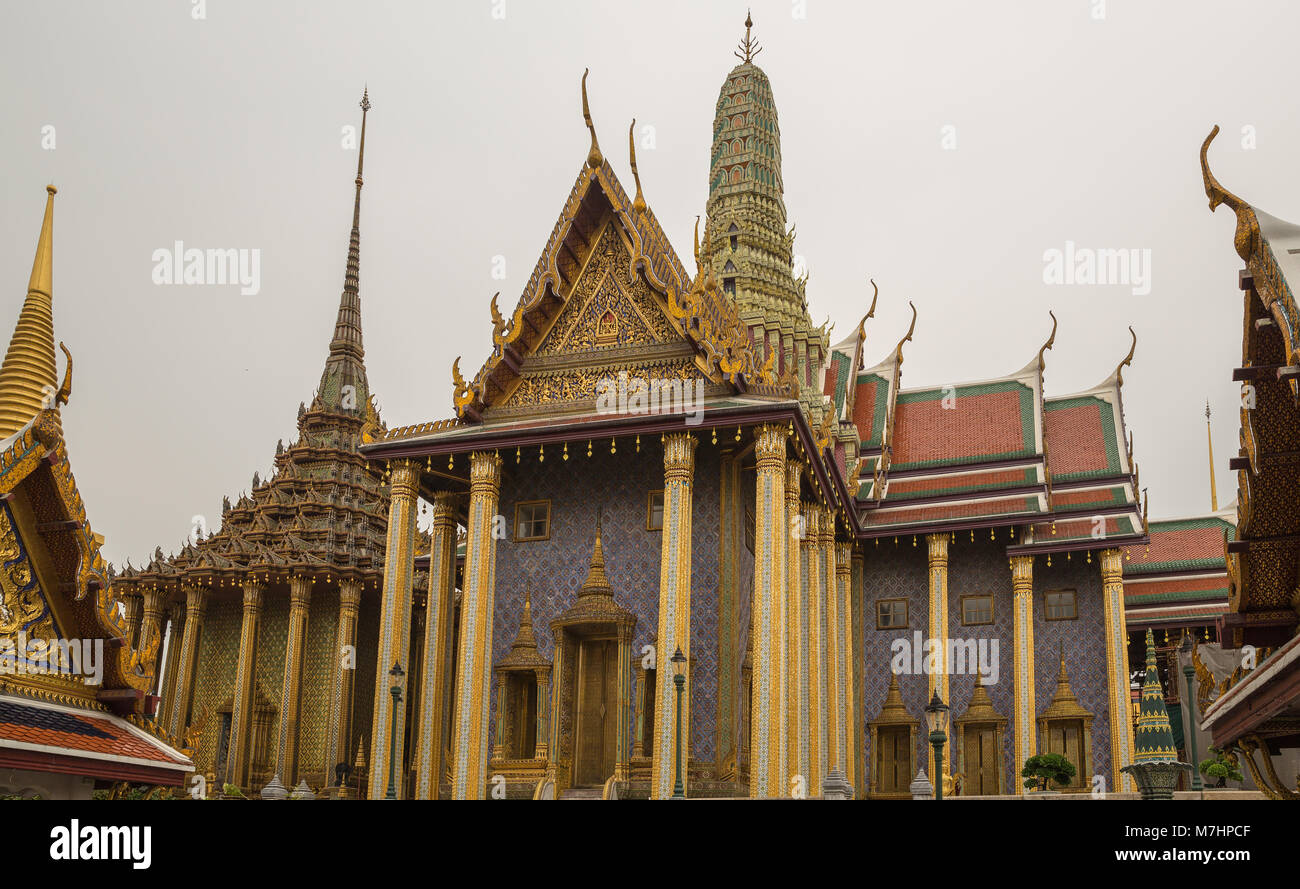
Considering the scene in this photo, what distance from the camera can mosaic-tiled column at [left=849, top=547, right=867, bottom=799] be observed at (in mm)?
24375

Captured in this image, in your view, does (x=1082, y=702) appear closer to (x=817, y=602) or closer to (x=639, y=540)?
(x=817, y=602)

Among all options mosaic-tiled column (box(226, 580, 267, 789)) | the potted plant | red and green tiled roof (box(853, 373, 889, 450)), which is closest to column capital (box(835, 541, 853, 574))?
red and green tiled roof (box(853, 373, 889, 450))

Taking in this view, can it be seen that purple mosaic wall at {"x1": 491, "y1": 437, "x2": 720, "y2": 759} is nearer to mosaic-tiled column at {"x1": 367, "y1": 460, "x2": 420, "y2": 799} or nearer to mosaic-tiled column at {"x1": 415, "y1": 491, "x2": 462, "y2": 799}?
mosaic-tiled column at {"x1": 415, "y1": 491, "x2": 462, "y2": 799}

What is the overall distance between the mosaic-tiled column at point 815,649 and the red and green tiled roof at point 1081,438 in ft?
26.1

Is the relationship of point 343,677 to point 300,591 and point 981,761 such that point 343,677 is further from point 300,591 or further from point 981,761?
point 981,761

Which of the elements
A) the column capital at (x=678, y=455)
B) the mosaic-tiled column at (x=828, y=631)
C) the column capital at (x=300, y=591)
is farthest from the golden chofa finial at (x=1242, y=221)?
the column capital at (x=300, y=591)

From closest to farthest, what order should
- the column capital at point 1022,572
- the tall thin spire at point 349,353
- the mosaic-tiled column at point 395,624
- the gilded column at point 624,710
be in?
1. the gilded column at point 624,710
2. the mosaic-tiled column at point 395,624
3. the column capital at point 1022,572
4. the tall thin spire at point 349,353

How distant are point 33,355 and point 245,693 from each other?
21926mm

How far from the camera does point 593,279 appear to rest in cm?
2070

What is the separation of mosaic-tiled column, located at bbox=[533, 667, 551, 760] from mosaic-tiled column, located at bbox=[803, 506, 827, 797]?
4.06 meters

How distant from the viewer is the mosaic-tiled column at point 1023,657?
23.7 metres

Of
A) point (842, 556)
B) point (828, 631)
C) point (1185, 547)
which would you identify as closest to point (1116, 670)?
point (842, 556)

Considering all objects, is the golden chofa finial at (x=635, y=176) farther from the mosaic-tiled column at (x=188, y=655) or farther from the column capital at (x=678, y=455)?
the mosaic-tiled column at (x=188, y=655)
